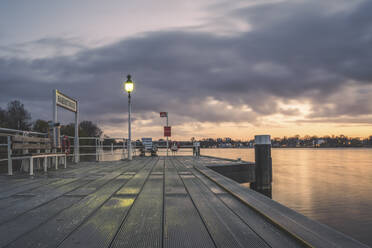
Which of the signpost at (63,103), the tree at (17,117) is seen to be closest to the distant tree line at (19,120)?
the tree at (17,117)

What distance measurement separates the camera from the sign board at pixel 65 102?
31.9 feet

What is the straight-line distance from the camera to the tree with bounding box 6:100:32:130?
71.1 meters

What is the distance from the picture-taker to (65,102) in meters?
10.4

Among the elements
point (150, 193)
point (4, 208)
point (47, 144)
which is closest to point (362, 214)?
point (150, 193)

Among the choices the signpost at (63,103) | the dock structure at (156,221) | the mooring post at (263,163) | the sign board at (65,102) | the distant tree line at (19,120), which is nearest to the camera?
the dock structure at (156,221)

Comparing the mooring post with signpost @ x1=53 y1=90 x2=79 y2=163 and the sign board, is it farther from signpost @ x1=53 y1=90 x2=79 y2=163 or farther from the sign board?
the sign board

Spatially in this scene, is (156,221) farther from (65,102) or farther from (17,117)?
(17,117)

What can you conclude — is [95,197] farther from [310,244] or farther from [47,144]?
[47,144]

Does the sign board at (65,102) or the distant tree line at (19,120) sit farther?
the distant tree line at (19,120)

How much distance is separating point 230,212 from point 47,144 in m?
7.42

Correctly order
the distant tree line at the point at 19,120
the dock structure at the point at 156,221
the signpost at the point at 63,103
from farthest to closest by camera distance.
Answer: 1. the distant tree line at the point at 19,120
2. the signpost at the point at 63,103
3. the dock structure at the point at 156,221

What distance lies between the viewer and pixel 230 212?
2910mm

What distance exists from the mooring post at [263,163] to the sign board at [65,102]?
7107 mm

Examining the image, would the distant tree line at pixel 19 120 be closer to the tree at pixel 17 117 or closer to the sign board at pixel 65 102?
the tree at pixel 17 117
